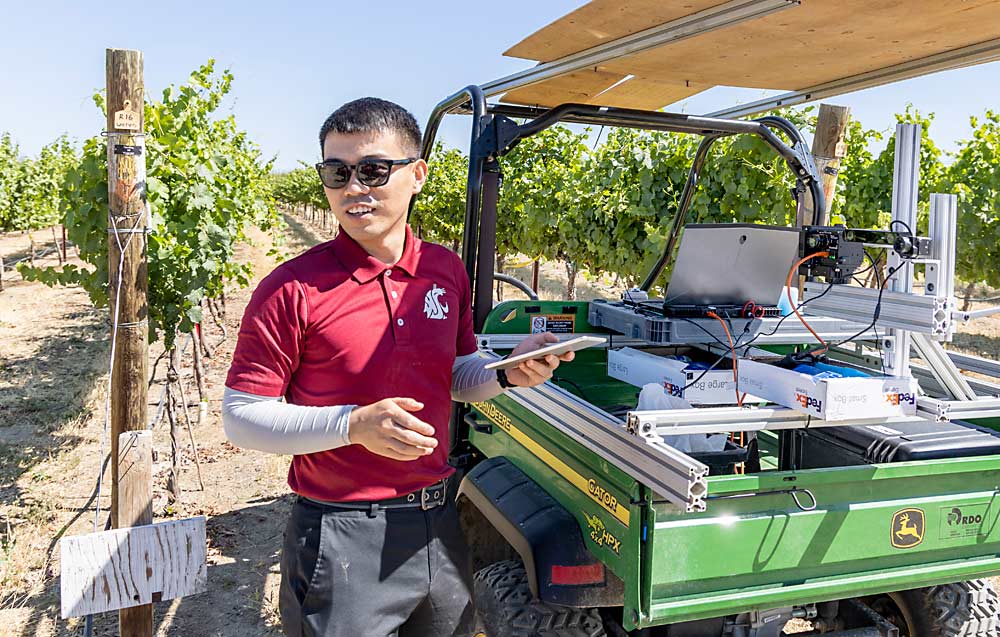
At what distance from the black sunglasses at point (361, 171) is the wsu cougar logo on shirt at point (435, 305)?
0.98 feet

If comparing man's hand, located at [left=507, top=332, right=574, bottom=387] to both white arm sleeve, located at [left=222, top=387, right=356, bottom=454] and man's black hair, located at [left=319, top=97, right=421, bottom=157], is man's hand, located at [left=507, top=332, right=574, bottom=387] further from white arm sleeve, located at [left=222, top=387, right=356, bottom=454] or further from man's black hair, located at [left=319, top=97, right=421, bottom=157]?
man's black hair, located at [left=319, top=97, right=421, bottom=157]

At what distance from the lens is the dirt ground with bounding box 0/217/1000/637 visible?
13.5 feet

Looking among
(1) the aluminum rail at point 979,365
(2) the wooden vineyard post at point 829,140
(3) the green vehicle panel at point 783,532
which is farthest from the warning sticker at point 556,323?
(2) the wooden vineyard post at point 829,140

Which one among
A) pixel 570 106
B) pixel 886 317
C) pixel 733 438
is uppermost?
pixel 570 106

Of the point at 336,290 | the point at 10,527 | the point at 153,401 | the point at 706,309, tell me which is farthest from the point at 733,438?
the point at 153,401

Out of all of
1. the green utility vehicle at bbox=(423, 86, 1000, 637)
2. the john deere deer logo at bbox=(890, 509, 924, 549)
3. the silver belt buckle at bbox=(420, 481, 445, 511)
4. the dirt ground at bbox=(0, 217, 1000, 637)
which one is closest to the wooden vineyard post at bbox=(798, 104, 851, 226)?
the green utility vehicle at bbox=(423, 86, 1000, 637)

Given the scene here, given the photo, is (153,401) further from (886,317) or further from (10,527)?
(886,317)

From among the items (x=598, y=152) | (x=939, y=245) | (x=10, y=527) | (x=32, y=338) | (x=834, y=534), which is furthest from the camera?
(x=32, y=338)

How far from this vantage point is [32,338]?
12.2 metres

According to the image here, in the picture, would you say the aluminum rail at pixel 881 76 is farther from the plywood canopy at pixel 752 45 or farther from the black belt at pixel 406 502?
the black belt at pixel 406 502

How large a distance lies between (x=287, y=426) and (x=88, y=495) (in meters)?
5.21

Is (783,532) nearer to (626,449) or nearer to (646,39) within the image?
(626,449)

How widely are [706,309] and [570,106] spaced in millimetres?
1016

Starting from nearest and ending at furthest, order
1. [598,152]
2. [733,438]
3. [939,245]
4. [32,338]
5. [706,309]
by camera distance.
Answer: [939,245] < [706,309] < [733,438] < [598,152] < [32,338]
